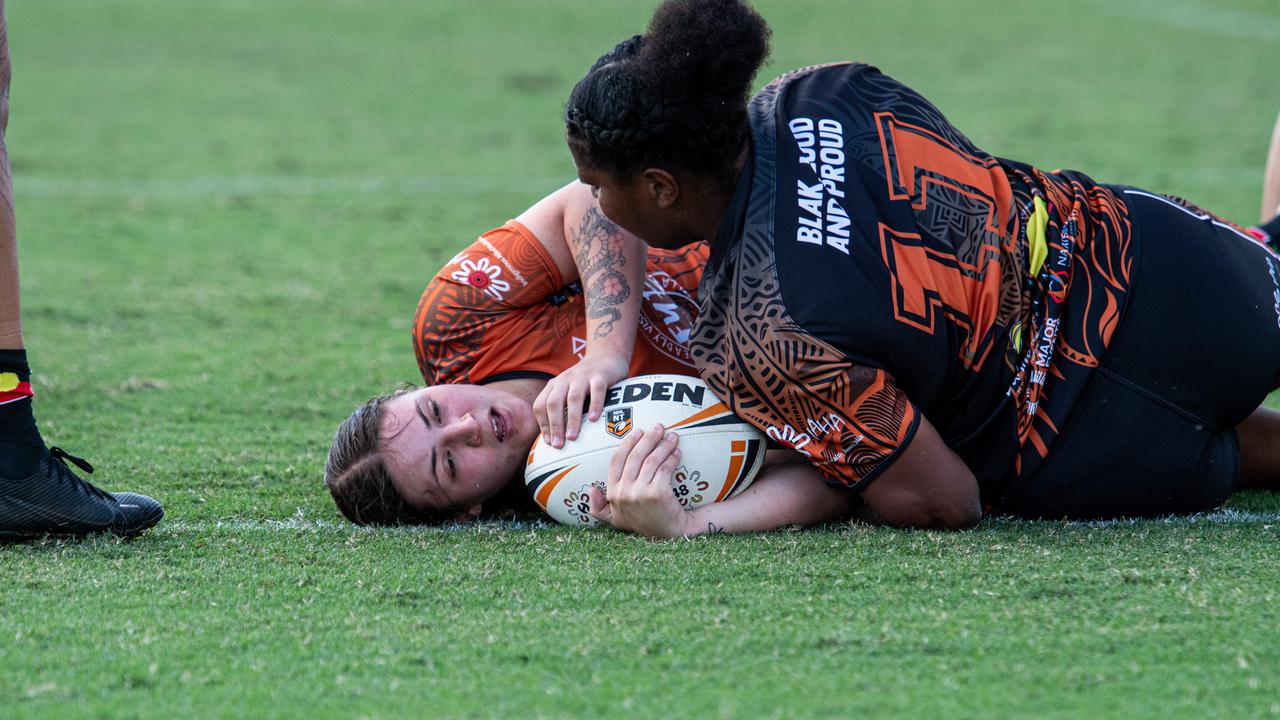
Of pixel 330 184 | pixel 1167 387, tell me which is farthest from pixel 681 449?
pixel 330 184

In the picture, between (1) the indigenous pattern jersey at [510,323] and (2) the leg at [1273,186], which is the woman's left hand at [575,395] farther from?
(2) the leg at [1273,186]

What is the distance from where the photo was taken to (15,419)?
133 inches

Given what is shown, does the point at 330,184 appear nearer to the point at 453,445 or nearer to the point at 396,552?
the point at 453,445

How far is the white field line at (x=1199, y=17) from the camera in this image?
17234 millimetres

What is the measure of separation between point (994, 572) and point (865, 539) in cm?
38

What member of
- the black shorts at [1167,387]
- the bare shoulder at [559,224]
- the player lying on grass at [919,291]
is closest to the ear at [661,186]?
the player lying on grass at [919,291]

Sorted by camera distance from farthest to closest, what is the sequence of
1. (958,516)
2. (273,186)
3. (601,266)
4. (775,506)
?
(273,186) → (601,266) → (775,506) → (958,516)

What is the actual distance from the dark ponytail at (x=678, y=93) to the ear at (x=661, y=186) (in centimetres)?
2

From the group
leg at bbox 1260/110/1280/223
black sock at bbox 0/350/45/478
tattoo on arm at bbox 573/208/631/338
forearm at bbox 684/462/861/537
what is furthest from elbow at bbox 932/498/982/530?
leg at bbox 1260/110/1280/223

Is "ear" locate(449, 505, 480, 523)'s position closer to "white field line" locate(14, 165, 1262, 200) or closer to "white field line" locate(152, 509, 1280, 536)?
"white field line" locate(152, 509, 1280, 536)

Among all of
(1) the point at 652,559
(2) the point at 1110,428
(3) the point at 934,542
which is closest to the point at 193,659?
(1) the point at 652,559

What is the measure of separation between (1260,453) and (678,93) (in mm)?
2090

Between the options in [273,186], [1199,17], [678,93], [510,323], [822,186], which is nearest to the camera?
[678,93]

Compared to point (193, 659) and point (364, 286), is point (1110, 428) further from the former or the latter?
point (364, 286)
